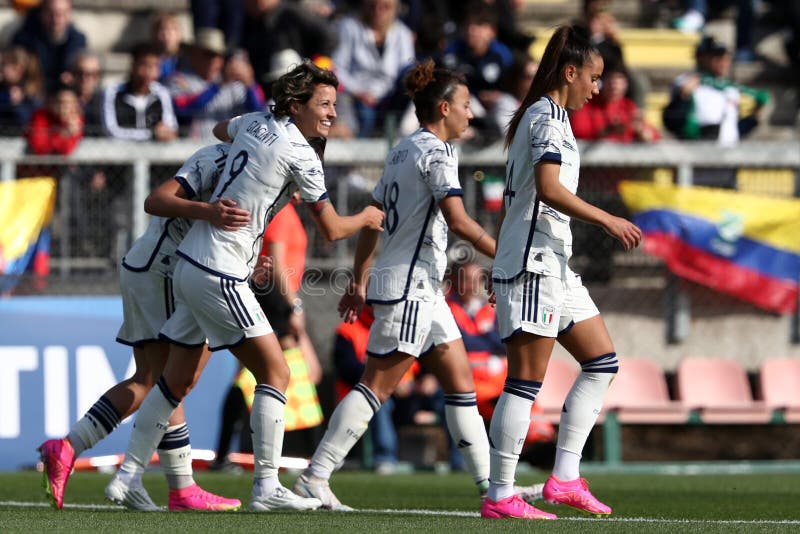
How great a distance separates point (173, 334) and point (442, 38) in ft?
28.2

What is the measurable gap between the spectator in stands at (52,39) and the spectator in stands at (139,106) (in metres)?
1.90

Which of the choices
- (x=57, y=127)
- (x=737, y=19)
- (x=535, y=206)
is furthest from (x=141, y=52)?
(x=737, y=19)

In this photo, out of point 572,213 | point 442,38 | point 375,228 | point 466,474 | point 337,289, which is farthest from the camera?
point 442,38

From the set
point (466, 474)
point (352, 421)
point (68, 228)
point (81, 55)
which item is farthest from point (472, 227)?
point (81, 55)

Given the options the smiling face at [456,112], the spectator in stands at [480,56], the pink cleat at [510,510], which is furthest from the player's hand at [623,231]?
the spectator in stands at [480,56]

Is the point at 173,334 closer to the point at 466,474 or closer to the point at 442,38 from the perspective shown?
the point at 466,474

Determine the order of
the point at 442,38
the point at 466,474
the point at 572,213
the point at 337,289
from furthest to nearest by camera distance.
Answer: the point at 442,38, the point at 337,289, the point at 466,474, the point at 572,213

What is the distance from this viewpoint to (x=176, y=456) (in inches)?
285

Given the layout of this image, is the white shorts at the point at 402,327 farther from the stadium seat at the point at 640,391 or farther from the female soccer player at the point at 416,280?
the stadium seat at the point at 640,391

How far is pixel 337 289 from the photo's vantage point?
12.3 meters

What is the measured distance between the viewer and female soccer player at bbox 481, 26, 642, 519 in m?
6.47

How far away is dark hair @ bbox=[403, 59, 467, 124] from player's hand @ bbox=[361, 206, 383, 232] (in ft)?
2.56

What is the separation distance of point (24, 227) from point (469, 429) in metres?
5.45

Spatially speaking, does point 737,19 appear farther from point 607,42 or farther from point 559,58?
point 559,58
